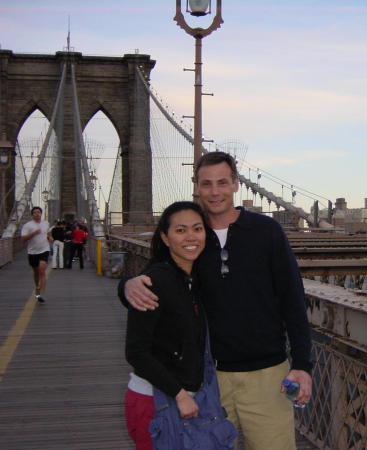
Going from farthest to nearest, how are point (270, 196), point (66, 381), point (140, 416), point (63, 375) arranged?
point (270, 196), point (63, 375), point (66, 381), point (140, 416)

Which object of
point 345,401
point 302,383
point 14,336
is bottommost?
point 14,336

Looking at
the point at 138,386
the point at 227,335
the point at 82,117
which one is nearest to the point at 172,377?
the point at 138,386

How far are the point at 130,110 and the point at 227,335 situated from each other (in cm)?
5135

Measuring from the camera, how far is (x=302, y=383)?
8.73 ft

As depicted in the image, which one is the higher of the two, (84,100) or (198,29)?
(84,100)

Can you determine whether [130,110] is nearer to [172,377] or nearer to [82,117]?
[82,117]

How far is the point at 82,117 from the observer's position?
54.7 metres

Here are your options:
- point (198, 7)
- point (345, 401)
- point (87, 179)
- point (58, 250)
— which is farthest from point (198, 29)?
point (87, 179)

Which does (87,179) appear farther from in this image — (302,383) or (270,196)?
(302,383)

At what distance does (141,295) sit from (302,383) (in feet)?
2.28

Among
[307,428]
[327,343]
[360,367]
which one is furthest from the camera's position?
[307,428]

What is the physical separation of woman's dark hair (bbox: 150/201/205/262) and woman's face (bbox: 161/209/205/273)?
15 mm

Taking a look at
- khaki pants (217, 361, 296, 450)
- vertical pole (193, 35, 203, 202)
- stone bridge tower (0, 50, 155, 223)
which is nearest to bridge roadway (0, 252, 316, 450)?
khaki pants (217, 361, 296, 450)

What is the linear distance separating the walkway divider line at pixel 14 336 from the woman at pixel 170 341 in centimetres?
362
